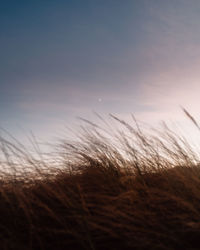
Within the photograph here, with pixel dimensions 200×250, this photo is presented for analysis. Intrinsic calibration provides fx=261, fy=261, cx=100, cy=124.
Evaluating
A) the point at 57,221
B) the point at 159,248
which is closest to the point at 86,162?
the point at 57,221

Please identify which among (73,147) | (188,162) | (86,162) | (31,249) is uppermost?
(73,147)

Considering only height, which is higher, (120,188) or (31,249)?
(120,188)

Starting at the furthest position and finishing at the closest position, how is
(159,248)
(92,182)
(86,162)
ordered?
1. (86,162)
2. (92,182)
3. (159,248)

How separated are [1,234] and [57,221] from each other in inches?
9.9

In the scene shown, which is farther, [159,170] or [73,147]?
[73,147]

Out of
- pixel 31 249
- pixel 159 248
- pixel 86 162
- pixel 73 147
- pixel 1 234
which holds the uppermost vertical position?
pixel 73 147

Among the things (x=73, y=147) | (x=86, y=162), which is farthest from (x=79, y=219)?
(x=73, y=147)

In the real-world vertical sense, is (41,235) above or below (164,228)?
above

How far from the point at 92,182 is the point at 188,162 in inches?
29.2

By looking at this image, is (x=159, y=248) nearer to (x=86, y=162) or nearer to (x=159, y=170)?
(x=159, y=170)

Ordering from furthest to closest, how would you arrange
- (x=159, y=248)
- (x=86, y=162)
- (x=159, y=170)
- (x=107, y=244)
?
1. (x=86, y=162)
2. (x=159, y=170)
3. (x=107, y=244)
4. (x=159, y=248)

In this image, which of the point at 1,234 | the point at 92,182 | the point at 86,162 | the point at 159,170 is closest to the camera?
the point at 1,234

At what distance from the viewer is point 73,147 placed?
230cm

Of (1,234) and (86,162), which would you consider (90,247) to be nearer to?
(1,234)
